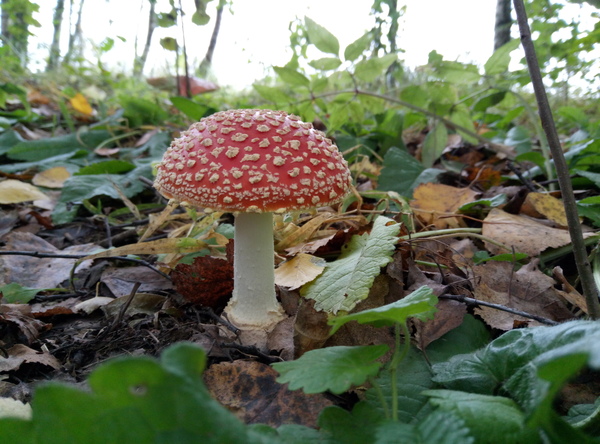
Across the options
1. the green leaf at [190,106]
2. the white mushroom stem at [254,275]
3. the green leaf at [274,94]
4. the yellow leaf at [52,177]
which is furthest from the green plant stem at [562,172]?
the yellow leaf at [52,177]

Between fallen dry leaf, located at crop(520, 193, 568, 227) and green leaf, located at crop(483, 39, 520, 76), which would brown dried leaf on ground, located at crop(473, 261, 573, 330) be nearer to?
fallen dry leaf, located at crop(520, 193, 568, 227)

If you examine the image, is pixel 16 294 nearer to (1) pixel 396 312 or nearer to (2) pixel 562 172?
(1) pixel 396 312

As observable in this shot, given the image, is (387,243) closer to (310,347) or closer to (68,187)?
(310,347)

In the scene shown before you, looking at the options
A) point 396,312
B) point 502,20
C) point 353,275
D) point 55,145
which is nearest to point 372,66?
point 353,275

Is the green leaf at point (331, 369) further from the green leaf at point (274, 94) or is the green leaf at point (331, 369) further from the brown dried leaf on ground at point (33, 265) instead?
the green leaf at point (274, 94)

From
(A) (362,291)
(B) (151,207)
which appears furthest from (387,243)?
(B) (151,207)

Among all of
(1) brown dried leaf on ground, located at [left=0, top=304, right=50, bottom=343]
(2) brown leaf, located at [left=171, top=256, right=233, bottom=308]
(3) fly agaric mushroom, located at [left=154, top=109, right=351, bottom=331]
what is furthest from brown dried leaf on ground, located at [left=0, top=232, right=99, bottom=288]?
(3) fly agaric mushroom, located at [left=154, top=109, right=351, bottom=331]
